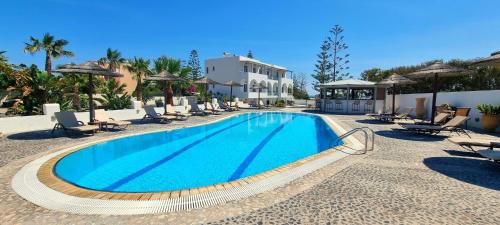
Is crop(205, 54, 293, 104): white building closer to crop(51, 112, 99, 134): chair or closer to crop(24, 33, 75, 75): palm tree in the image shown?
crop(24, 33, 75, 75): palm tree

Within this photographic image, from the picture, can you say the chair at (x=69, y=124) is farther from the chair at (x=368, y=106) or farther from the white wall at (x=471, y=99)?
the chair at (x=368, y=106)

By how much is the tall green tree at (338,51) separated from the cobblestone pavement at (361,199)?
40513 mm

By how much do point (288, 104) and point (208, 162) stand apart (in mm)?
31988

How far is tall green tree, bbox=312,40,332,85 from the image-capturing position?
149ft

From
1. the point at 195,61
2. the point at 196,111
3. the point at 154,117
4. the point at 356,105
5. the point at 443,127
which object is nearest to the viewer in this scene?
the point at 443,127

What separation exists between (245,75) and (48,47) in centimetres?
2186

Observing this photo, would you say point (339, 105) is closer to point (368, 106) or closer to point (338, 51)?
point (368, 106)

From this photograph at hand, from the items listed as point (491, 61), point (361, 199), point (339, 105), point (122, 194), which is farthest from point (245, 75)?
point (361, 199)

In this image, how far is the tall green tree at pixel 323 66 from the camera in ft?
149

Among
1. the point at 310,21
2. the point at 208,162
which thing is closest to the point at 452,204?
the point at 208,162

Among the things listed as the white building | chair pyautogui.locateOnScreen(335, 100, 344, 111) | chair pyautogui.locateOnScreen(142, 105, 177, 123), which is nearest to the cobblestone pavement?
chair pyautogui.locateOnScreen(142, 105, 177, 123)

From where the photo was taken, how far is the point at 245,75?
118 feet

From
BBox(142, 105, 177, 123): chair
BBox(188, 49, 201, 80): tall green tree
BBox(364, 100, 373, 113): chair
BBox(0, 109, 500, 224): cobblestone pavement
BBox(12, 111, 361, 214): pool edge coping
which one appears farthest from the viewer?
BBox(188, 49, 201, 80): tall green tree

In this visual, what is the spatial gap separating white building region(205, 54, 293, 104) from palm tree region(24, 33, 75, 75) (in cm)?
1810
